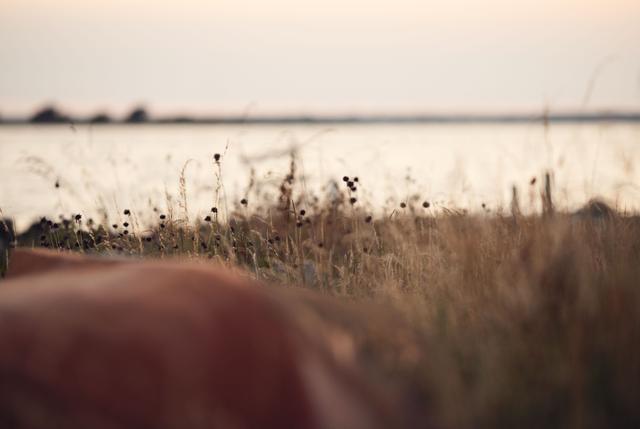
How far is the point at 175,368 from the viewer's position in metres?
2.19

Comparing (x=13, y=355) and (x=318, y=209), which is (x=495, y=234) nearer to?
(x=318, y=209)

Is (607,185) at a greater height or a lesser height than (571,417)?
greater

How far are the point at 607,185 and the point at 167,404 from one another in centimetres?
407

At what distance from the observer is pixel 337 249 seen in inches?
284

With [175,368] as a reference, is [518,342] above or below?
below

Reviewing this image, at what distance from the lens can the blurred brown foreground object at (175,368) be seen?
2148 mm

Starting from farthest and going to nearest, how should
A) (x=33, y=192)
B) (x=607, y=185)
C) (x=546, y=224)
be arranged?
(x=33, y=192), (x=607, y=185), (x=546, y=224)

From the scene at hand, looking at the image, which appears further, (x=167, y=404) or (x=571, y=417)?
(x=571, y=417)

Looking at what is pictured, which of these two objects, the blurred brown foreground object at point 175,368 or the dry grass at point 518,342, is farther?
the dry grass at point 518,342

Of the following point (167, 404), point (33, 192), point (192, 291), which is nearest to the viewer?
point (167, 404)

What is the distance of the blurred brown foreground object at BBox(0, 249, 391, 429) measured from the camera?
2.15 m

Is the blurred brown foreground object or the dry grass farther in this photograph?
the dry grass

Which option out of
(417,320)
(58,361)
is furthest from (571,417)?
(58,361)

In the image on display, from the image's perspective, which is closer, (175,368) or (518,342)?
(175,368)
